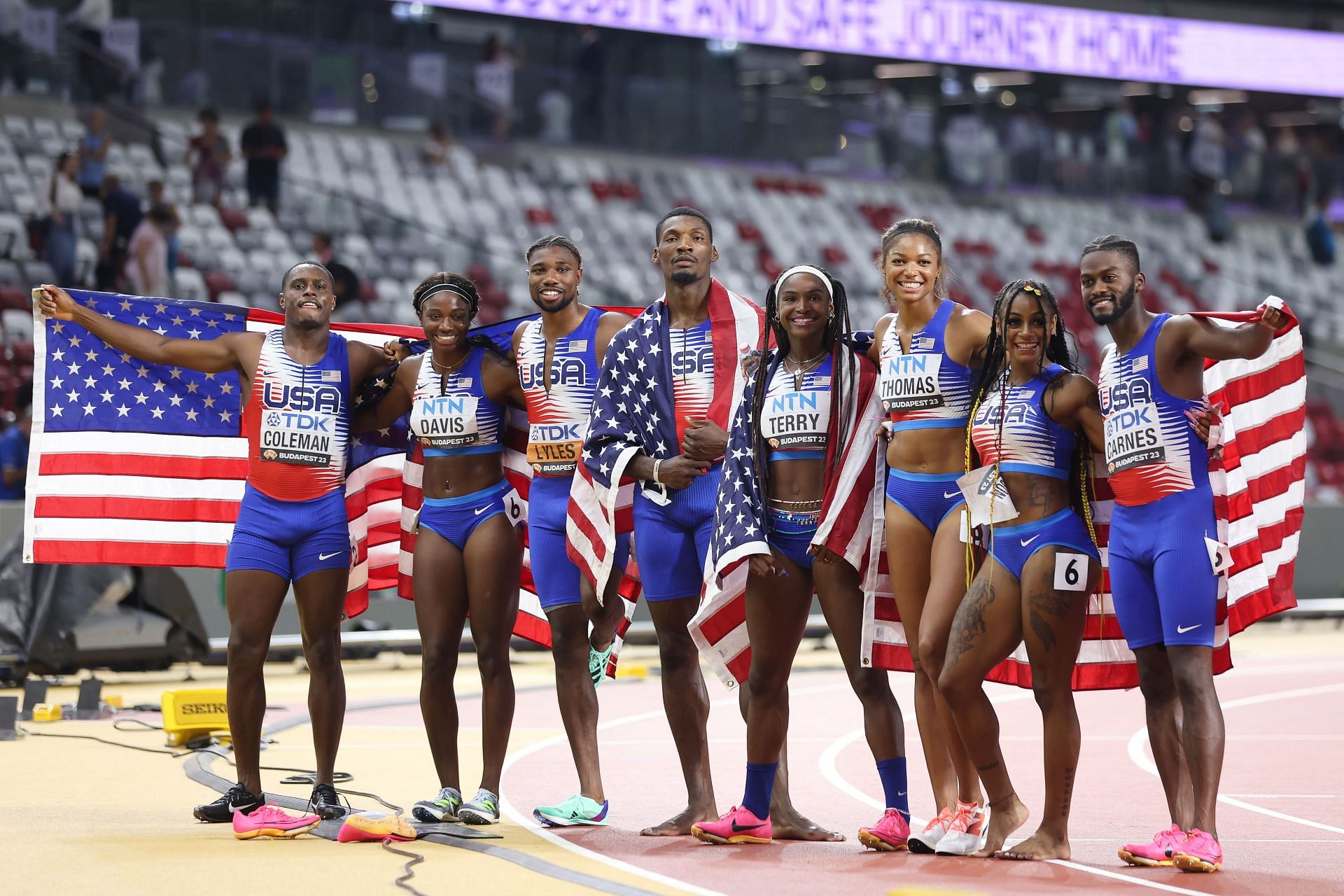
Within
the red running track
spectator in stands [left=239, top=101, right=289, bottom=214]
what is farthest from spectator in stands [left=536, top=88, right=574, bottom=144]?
the red running track

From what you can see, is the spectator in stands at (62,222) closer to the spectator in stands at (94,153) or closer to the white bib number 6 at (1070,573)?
the spectator in stands at (94,153)

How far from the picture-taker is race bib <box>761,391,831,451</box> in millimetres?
6562

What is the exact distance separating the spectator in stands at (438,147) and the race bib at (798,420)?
1699 cm

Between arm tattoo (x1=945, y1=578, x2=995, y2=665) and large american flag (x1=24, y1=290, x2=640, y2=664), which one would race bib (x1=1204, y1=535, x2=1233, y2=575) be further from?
large american flag (x1=24, y1=290, x2=640, y2=664)

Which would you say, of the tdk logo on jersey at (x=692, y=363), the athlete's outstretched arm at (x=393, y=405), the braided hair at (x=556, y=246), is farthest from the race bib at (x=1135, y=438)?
the athlete's outstretched arm at (x=393, y=405)

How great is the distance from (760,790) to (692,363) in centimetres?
171

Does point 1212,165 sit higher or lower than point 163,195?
higher

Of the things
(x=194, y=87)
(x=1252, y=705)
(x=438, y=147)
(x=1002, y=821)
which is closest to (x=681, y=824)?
(x=1002, y=821)

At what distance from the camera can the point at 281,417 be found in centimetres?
705

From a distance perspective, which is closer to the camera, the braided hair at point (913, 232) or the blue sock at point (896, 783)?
the blue sock at point (896, 783)

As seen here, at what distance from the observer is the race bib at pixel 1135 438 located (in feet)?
20.3

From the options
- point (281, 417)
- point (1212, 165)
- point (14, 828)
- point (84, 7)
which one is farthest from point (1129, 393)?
A: point (1212, 165)

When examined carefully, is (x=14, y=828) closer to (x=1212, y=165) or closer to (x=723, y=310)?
(x=723, y=310)

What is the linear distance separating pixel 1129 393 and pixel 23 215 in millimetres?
14226
